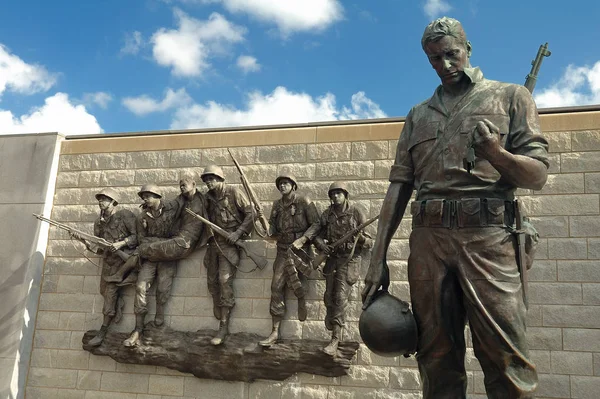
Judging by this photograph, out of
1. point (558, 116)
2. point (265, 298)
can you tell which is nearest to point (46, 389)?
point (265, 298)

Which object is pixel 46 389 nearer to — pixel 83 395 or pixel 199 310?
pixel 83 395

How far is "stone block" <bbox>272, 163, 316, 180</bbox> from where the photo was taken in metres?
8.20

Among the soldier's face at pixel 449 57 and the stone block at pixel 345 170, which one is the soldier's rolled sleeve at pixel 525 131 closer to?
the soldier's face at pixel 449 57

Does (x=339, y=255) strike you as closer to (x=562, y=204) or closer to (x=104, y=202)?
(x=562, y=204)

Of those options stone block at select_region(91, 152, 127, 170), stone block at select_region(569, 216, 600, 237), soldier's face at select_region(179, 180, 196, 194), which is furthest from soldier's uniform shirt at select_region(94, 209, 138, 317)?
stone block at select_region(569, 216, 600, 237)

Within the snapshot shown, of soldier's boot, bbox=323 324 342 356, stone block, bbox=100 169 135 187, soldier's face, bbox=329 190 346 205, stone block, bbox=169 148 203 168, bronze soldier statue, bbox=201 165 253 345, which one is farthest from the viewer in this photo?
stone block, bbox=100 169 135 187

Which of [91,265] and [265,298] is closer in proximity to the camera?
[265,298]

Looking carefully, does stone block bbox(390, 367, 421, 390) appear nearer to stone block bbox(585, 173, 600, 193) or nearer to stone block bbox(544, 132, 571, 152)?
stone block bbox(585, 173, 600, 193)

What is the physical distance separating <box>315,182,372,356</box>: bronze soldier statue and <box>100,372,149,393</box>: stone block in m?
2.48

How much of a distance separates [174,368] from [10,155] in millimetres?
4051

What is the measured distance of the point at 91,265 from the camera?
8875 millimetres

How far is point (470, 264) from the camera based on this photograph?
9.76 feet

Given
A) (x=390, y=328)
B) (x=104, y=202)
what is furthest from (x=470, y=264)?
(x=104, y=202)

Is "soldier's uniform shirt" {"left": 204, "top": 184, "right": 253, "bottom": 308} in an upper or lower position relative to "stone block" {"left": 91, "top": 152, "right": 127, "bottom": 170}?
lower
